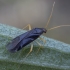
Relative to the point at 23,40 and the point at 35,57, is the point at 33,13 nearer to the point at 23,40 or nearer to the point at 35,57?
the point at 23,40

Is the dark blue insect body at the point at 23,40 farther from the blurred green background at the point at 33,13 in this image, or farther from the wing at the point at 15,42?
the blurred green background at the point at 33,13

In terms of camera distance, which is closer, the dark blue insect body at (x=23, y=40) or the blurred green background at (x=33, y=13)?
the dark blue insect body at (x=23, y=40)

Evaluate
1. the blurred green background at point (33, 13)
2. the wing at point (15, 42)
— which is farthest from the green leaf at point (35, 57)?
the blurred green background at point (33, 13)

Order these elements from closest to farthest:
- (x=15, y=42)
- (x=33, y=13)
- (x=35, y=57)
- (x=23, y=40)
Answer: (x=35, y=57) < (x=15, y=42) < (x=23, y=40) < (x=33, y=13)

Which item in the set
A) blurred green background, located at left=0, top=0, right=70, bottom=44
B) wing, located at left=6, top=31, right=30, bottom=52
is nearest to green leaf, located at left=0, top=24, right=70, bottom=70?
wing, located at left=6, top=31, right=30, bottom=52

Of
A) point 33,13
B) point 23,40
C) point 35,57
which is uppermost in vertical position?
point 23,40

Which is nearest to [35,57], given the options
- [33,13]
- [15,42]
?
[15,42]
